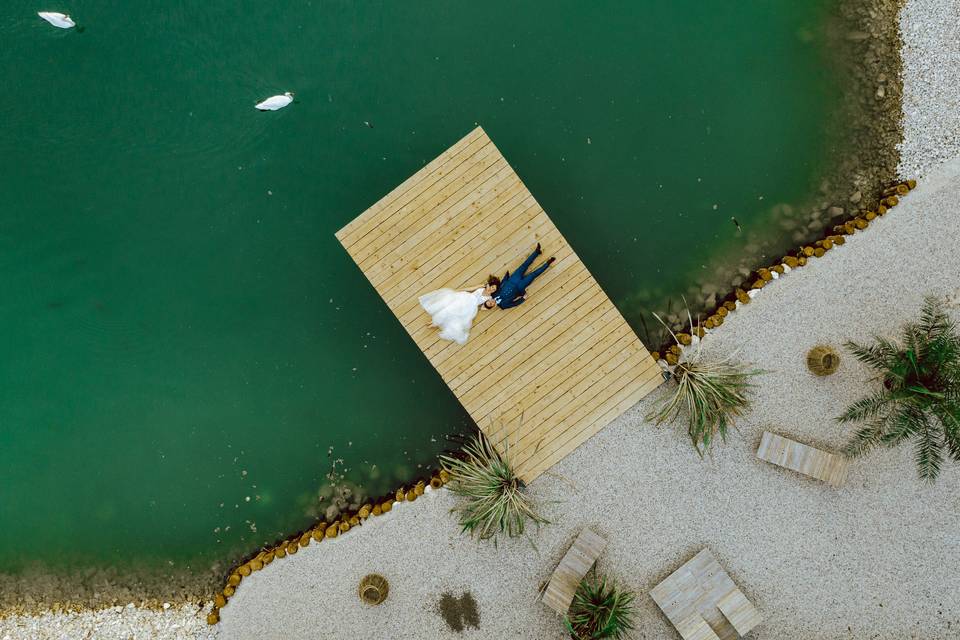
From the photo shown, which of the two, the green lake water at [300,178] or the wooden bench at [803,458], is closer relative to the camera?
the wooden bench at [803,458]

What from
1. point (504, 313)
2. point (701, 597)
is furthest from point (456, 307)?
point (701, 597)

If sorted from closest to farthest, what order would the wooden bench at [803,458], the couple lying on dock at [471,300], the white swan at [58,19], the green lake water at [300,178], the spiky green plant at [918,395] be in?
the spiky green plant at [918,395] < the couple lying on dock at [471,300] < the wooden bench at [803,458] < the white swan at [58,19] < the green lake water at [300,178]

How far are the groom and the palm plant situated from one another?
1835mm

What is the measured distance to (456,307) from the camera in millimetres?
6023

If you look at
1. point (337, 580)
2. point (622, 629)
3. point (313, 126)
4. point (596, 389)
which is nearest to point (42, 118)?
point (313, 126)

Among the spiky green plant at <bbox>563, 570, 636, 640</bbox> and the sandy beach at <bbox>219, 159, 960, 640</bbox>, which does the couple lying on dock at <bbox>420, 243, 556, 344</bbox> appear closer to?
the sandy beach at <bbox>219, 159, 960, 640</bbox>

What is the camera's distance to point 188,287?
6887 millimetres

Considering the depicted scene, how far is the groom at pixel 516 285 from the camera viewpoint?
19.8 ft

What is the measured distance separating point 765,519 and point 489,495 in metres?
3.16

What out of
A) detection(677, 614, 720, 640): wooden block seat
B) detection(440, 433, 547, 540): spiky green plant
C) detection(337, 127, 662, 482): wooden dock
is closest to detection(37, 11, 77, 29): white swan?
detection(337, 127, 662, 482): wooden dock

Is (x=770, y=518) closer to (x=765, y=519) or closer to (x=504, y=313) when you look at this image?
(x=765, y=519)

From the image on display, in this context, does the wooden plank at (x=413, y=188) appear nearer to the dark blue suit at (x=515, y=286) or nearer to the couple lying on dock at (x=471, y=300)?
the couple lying on dock at (x=471, y=300)

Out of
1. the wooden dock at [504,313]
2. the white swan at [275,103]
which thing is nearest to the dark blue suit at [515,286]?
the wooden dock at [504,313]

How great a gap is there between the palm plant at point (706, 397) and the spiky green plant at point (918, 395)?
44.6 inches
